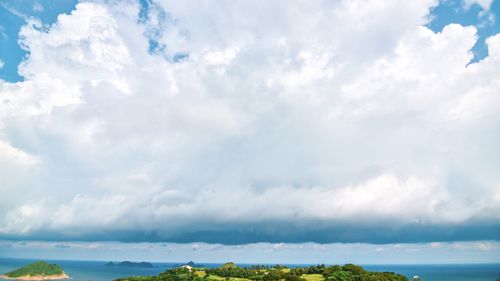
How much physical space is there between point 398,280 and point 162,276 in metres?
111

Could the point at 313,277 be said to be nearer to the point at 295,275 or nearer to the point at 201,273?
the point at 295,275

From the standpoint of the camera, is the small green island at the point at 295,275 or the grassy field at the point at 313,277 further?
the grassy field at the point at 313,277

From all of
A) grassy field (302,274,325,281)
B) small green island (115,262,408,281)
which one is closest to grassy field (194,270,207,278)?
small green island (115,262,408,281)

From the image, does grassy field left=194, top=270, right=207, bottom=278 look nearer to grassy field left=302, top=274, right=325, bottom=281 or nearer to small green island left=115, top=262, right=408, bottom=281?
small green island left=115, top=262, right=408, bottom=281

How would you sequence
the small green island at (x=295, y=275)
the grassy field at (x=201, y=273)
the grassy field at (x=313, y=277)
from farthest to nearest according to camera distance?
the grassy field at (x=201, y=273) → the grassy field at (x=313, y=277) → the small green island at (x=295, y=275)

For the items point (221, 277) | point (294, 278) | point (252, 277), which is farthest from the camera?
point (221, 277)

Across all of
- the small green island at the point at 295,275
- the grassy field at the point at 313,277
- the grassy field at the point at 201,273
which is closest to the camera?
the small green island at the point at 295,275

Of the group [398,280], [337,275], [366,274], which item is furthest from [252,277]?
[398,280]

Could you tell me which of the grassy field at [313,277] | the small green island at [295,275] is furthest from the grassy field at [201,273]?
the grassy field at [313,277]

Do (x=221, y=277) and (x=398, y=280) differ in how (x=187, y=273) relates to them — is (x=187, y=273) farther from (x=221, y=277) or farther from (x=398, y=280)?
Result: (x=398, y=280)

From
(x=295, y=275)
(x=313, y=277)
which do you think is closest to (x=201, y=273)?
(x=295, y=275)

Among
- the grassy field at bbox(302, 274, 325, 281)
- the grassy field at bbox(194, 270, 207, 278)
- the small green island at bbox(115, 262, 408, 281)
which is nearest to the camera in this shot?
the small green island at bbox(115, 262, 408, 281)

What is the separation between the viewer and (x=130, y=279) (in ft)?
611

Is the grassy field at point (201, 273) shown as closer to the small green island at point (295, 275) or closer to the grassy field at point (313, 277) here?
the small green island at point (295, 275)
